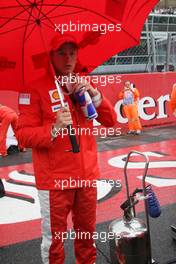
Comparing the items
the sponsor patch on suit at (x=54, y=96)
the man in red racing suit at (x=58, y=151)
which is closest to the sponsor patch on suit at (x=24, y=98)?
the man in red racing suit at (x=58, y=151)

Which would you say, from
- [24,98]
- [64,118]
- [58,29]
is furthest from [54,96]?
[58,29]

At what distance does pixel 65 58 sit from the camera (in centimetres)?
291

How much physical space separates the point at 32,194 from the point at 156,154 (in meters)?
3.47

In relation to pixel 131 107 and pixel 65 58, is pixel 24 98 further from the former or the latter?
pixel 131 107

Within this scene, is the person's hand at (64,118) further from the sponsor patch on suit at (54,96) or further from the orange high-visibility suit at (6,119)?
the orange high-visibility suit at (6,119)

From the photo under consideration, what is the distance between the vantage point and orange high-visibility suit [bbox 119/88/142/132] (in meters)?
11.4

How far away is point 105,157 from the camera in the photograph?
8703mm

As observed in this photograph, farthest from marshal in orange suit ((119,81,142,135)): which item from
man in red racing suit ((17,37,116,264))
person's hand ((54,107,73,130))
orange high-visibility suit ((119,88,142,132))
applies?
person's hand ((54,107,73,130))

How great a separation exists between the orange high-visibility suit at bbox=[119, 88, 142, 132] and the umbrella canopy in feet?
27.0

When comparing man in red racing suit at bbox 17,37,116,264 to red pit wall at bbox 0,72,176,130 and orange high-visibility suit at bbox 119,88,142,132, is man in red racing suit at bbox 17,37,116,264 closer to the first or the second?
orange high-visibility suit at bbox 119,88,142,132

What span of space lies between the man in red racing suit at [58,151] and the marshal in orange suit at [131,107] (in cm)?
835

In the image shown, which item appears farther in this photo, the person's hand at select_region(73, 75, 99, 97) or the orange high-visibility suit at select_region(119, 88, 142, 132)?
the orange high-visibility suit at select_region(119, 88, 142, 132)

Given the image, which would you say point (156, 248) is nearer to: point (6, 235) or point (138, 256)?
point (138, 256)

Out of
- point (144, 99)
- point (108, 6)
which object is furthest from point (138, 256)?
point (144, 99)
